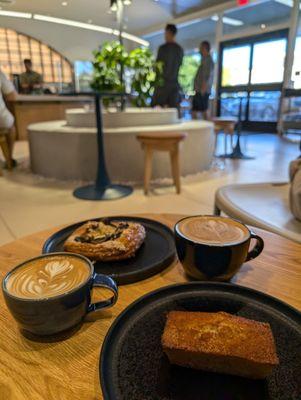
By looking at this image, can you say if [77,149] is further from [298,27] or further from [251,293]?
A: [298,27]

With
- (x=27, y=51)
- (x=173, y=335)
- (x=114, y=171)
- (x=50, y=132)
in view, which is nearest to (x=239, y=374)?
(x=173, y=335)

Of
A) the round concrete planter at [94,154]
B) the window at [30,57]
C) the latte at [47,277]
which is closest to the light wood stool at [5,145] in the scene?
the round concrete planter at [94,154]

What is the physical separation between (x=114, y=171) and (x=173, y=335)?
278 cm

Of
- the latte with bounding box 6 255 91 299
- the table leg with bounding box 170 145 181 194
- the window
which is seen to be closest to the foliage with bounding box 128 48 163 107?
the table leg with bounding box 170 145 181 194

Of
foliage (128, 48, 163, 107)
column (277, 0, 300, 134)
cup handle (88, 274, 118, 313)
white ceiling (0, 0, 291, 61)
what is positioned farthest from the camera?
column (277, 0, 300, 134)

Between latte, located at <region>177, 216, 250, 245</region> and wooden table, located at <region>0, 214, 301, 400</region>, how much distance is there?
10 centimetres

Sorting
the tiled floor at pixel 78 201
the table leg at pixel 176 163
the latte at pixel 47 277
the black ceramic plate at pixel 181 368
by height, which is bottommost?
the tiled floor at pixel 78 201

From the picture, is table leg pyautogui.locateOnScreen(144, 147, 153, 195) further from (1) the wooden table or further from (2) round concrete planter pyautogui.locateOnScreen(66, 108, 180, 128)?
(1) the wooden table

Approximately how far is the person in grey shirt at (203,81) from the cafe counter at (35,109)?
81.2 inches

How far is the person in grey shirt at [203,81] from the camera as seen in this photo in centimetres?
514

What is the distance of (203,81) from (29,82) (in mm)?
3623

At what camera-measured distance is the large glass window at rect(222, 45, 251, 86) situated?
777cm

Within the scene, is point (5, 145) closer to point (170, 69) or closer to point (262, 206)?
point (170, 69)

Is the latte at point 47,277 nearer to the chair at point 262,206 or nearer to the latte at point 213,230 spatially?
the latte at point 213,230
